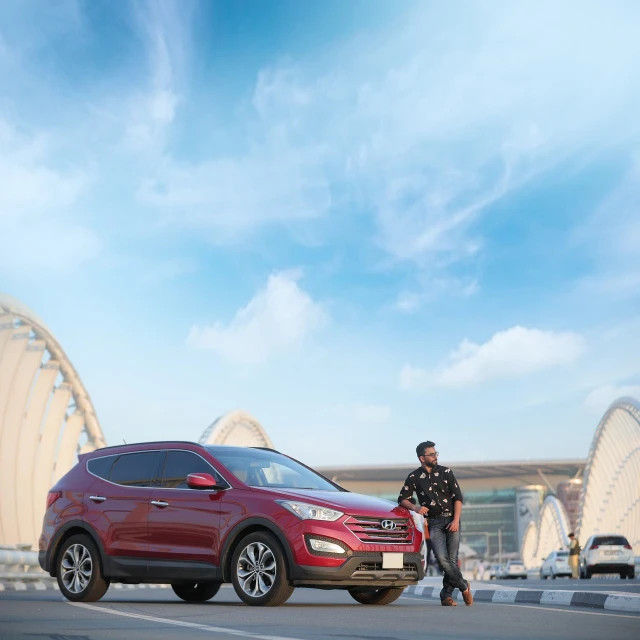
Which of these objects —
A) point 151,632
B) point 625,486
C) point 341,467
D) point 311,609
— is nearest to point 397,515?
point 311,609

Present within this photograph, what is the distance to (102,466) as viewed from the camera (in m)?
12.8

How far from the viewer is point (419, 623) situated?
29.5ft

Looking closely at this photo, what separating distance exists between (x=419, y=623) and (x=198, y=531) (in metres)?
3.15

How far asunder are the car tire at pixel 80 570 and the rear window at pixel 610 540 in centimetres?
2558

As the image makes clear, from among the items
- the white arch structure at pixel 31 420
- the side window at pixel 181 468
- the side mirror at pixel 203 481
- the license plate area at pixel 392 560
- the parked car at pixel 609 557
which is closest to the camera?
the license plate area at pixel 392 560

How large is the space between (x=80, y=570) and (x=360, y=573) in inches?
134

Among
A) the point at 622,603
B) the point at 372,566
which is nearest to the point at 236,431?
the point at 622,603

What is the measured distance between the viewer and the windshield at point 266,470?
11.8 metres

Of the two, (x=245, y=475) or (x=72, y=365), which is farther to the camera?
(x=72, y=365)

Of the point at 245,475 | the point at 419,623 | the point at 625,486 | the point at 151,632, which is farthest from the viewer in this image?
the point at 625,486

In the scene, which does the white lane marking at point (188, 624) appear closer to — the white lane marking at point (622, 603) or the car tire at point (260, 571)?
the car tire at point (260, 571)

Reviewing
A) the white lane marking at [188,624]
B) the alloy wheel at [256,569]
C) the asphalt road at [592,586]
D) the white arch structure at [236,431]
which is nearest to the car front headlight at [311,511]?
the alloy wheel at [256,569]

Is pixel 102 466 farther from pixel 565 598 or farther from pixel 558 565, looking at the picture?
pixel 558 565

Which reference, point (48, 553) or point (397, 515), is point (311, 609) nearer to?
point (397, 515)
